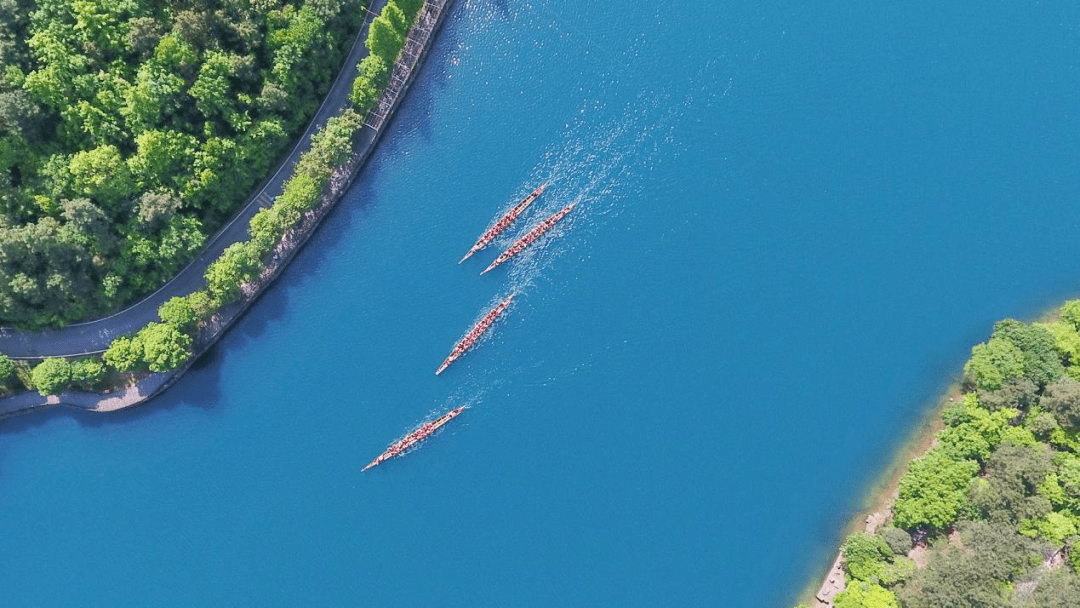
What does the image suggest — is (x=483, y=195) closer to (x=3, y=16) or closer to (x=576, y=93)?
(x=576, y=93)

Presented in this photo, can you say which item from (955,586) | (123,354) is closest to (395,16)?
(123,354)

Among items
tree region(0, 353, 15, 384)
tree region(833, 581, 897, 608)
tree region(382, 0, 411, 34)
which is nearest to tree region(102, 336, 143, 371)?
tree region(0, 353, 15, 384)

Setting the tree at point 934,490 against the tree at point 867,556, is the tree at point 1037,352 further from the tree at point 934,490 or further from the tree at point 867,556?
the tree at point 867,556

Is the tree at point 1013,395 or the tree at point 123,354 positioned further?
the tree at point 123,354

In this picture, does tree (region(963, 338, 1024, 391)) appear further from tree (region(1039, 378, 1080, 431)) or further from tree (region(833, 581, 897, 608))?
tree (region(833, 581, 897, 608))

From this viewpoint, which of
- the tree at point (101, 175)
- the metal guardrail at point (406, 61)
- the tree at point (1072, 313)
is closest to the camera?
the tree at point (101, 175)

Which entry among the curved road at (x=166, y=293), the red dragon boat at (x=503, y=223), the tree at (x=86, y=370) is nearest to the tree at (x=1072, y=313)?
the red dragon boat at (x=503, y=223)
